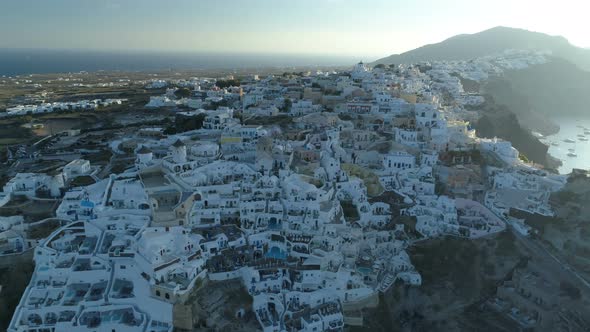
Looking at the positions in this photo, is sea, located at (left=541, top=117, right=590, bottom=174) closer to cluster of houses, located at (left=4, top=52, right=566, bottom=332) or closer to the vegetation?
cluster of houses, located at (left=4, top=52, right=566, bottom=332)

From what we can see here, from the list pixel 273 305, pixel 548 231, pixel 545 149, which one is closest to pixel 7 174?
pixel 273 305

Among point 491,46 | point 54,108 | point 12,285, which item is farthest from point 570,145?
point 491,46

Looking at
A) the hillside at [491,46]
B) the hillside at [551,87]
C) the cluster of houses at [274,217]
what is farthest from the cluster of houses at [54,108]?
the hillside at [491,46]

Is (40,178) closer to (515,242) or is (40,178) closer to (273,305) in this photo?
(273,305)

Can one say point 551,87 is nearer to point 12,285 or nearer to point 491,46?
point 491,46

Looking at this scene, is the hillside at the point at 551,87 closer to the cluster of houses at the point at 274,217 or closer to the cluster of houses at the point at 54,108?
the cluster of houses at the point at 274,217

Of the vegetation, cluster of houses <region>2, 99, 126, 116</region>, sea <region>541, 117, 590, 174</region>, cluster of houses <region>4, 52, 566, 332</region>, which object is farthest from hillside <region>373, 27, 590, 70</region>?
the vegetation

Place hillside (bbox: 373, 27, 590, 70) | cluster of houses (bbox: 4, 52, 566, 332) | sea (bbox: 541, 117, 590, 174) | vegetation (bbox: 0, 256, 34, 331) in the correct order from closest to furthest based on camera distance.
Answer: cluster of houses (bbox: 4, 52, 566, 332) → vegetation (bbox: 0, 256, 34, 331) → sea (bbox: 541, 117, 590, 174) → hillside (bbox: 373, 27, 590, 70)
